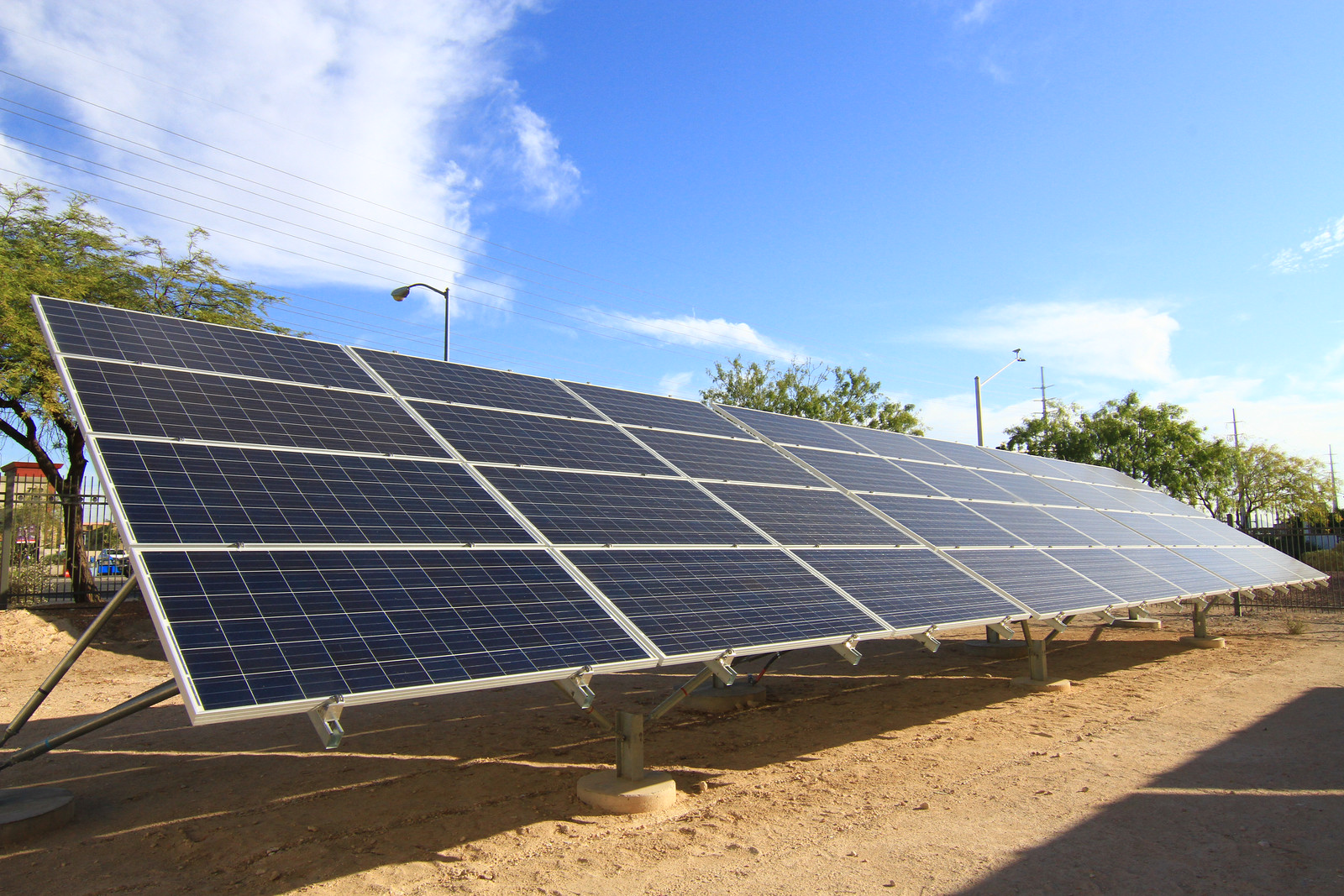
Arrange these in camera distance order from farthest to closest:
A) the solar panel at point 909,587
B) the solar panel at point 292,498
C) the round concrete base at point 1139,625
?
the round concrete base at point 1139,625, the solar panel at point 909,587, the solar panel at point 292,498

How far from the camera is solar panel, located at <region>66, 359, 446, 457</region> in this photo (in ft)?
25.2

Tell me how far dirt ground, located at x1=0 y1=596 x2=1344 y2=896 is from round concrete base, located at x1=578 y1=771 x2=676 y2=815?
0.17 metres

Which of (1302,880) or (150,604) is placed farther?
(1302,880)

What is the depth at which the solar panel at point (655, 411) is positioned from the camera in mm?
13797

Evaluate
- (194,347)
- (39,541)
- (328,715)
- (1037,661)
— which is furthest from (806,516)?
(39,541)

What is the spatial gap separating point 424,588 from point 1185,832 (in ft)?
26.4

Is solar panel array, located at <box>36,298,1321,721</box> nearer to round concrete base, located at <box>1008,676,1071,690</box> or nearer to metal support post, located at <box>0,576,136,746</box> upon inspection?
metal support post, located at <box>0,576,136,746</box>

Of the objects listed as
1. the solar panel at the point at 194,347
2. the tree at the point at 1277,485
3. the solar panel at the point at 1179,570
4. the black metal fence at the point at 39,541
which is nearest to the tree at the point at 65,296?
the black metal fence at the point at 39,541

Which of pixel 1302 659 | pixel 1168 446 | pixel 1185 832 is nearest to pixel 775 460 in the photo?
pixel 1185 832

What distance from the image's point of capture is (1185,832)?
27.3ft

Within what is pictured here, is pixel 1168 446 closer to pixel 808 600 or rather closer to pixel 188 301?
pixel 808 600

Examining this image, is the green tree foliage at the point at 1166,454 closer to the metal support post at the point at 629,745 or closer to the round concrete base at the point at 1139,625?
the round concrete base at the point at 1139,625

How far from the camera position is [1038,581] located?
1302 centimetres

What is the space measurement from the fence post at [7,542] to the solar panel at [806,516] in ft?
62.4
